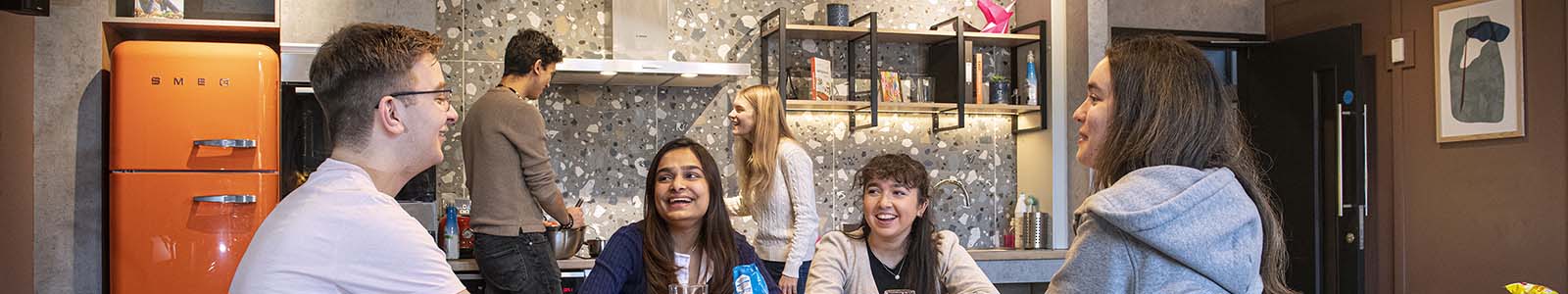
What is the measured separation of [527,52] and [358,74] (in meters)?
2.26

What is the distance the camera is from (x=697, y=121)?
4.97m

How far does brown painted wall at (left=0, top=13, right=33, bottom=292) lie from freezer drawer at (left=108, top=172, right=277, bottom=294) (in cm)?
27

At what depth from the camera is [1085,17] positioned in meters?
5.05

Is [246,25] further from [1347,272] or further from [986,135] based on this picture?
[1347,272]

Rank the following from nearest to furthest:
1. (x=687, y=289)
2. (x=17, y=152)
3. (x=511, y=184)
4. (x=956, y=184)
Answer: (x=687, y=289) → (x=511, y=184) → (x=17, y=152) → (x=956, y=184)

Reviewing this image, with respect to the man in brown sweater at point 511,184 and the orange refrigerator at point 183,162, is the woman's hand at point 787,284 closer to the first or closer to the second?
the man in brown sweater at point 511,184

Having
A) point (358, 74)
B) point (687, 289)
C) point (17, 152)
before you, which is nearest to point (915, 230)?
point (687, 289)

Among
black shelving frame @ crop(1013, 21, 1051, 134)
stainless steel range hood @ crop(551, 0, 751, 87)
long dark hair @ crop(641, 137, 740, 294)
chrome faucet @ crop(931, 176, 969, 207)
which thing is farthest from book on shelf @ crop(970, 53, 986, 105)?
long dark hair @ crop(641, 137, 740, 294)

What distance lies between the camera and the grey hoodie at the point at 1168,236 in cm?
149

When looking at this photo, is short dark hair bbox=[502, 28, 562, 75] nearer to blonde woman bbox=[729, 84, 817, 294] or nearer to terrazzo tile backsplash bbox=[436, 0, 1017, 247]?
blonde woman bbox=[729, 84, 817, 294]

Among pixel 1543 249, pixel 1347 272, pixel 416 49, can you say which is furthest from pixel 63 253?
pixel 1543 249

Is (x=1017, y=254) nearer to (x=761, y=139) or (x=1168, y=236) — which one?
(x=761, y=139)

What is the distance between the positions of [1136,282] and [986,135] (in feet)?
12.8

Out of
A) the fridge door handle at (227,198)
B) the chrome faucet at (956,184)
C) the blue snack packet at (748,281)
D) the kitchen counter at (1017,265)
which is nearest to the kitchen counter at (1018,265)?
the kitchen counter at (1017,265)
